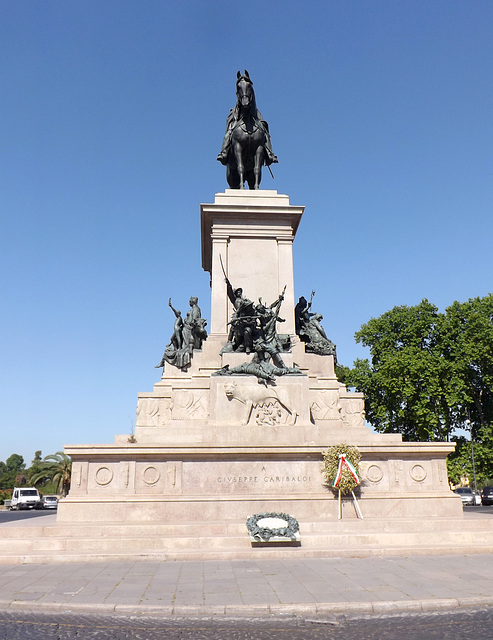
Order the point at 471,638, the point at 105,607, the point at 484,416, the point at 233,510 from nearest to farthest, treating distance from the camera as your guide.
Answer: the point at 471,638 < the point at 105,607 < the point at 233,510 < the point at 484,416

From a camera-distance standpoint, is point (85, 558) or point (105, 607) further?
point (85, 558)

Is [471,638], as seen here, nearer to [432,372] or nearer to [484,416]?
[432,372]

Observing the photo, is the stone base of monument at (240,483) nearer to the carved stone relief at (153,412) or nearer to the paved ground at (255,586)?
the carved stone relief at (153,412)

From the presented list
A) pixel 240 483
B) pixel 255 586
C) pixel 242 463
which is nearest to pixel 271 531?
pixel 240 483

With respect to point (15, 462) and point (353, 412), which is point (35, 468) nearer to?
point (353, 412)

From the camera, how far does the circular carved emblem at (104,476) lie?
517 inches

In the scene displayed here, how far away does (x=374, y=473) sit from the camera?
44.7 feet

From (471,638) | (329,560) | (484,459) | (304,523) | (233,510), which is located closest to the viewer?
(471,638)

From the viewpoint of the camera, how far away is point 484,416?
36844 mm

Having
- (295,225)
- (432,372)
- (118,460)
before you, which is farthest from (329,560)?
(432,372)

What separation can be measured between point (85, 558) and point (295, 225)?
13713mm

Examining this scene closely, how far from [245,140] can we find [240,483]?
1389cm

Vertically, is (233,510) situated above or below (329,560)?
above

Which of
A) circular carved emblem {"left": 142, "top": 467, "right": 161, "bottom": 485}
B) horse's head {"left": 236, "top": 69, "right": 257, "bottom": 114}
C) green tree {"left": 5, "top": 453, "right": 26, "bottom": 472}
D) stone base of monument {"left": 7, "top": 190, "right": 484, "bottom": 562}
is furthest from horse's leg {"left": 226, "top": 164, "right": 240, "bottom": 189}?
green tree {"left": 5, "top": 453, "right": 26, "bottom": 472}
